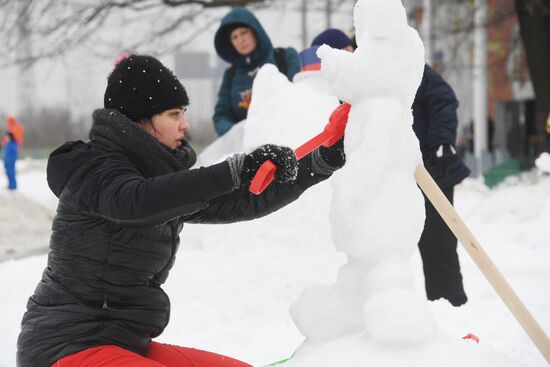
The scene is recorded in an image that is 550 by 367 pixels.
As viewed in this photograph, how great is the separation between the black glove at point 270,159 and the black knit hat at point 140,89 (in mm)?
432

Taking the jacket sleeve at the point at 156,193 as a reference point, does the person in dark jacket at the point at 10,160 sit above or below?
below

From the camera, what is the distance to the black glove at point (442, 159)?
3439 mm

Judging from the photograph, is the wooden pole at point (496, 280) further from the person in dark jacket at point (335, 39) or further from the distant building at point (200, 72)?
the distant building at point (200, 72)

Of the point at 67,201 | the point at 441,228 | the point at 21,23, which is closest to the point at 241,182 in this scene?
the point at 67,201

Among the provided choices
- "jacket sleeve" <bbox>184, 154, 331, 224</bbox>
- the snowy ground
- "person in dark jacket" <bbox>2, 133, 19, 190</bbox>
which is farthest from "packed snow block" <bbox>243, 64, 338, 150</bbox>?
"person in dark jacket" <bbox>2, 133, 19, 190</bbox>

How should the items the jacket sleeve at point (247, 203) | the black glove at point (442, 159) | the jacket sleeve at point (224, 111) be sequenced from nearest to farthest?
the jacket sleeve at point (247, 203)
the black glove at point (442, 159)
the jacket sleeve at point (224, 111)

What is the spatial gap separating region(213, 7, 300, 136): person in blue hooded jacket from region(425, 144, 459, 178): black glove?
1905 mm

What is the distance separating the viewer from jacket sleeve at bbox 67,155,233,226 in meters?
1.70

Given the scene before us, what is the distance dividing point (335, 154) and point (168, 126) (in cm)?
59

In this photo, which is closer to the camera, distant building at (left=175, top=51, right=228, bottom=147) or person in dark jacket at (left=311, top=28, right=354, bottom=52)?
person in dark jacket at (left=311, top=28, right=354, bottom=52)

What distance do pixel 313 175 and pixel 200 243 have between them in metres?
3.49

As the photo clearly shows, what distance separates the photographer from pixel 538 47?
8562 mm

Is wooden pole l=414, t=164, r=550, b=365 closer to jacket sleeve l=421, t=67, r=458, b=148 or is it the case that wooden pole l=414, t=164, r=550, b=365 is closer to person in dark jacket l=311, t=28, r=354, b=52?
jacket sleeve l=421, t=67, r=458, b=148

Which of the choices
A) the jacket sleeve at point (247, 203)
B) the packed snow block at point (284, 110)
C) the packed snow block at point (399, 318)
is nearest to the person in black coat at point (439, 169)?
the packed snow block at point (284, 110)
